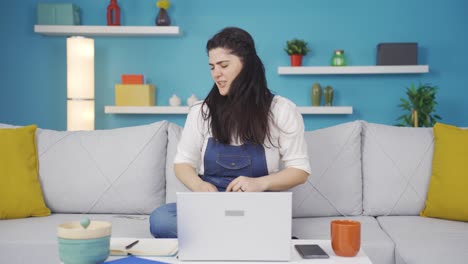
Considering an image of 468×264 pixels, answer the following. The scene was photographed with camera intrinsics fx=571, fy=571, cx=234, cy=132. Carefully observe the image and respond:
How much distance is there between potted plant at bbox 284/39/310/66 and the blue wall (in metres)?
0.13

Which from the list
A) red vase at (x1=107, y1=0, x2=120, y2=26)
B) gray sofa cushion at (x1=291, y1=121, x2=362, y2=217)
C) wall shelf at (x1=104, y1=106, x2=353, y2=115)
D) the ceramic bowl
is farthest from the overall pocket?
red vase at (x1=107, y1=0, x2=120, y2=26)

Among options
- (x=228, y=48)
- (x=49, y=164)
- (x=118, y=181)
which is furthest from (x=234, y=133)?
(x=49, y=164)

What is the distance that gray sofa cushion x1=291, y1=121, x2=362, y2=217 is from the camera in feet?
8.30

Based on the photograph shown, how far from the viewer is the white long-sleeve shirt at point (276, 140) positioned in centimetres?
215

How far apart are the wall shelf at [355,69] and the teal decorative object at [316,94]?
0.11 meters

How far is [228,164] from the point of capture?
213cm

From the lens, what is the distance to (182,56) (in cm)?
460

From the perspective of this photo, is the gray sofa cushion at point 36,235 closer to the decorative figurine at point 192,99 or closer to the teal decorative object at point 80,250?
the teal decorative object at point 80,250

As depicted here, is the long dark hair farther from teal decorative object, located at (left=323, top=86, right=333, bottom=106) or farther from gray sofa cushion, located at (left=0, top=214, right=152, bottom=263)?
teal decorative object, located at (left=323, top=86, right=333, bottom=106)

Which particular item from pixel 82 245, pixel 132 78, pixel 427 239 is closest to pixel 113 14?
pixel 132 78

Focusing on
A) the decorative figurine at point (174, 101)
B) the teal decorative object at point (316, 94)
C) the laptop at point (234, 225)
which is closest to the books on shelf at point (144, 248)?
the laptop at point (234, 225)

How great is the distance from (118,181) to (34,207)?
38cm

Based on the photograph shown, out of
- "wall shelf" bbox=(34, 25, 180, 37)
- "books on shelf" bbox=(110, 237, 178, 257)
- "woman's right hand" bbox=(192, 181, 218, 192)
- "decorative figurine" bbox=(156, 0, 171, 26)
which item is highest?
"decorative figurine" bbox=(156, 0, 171, 26)

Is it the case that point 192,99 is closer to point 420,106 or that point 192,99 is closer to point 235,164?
point 420,106
